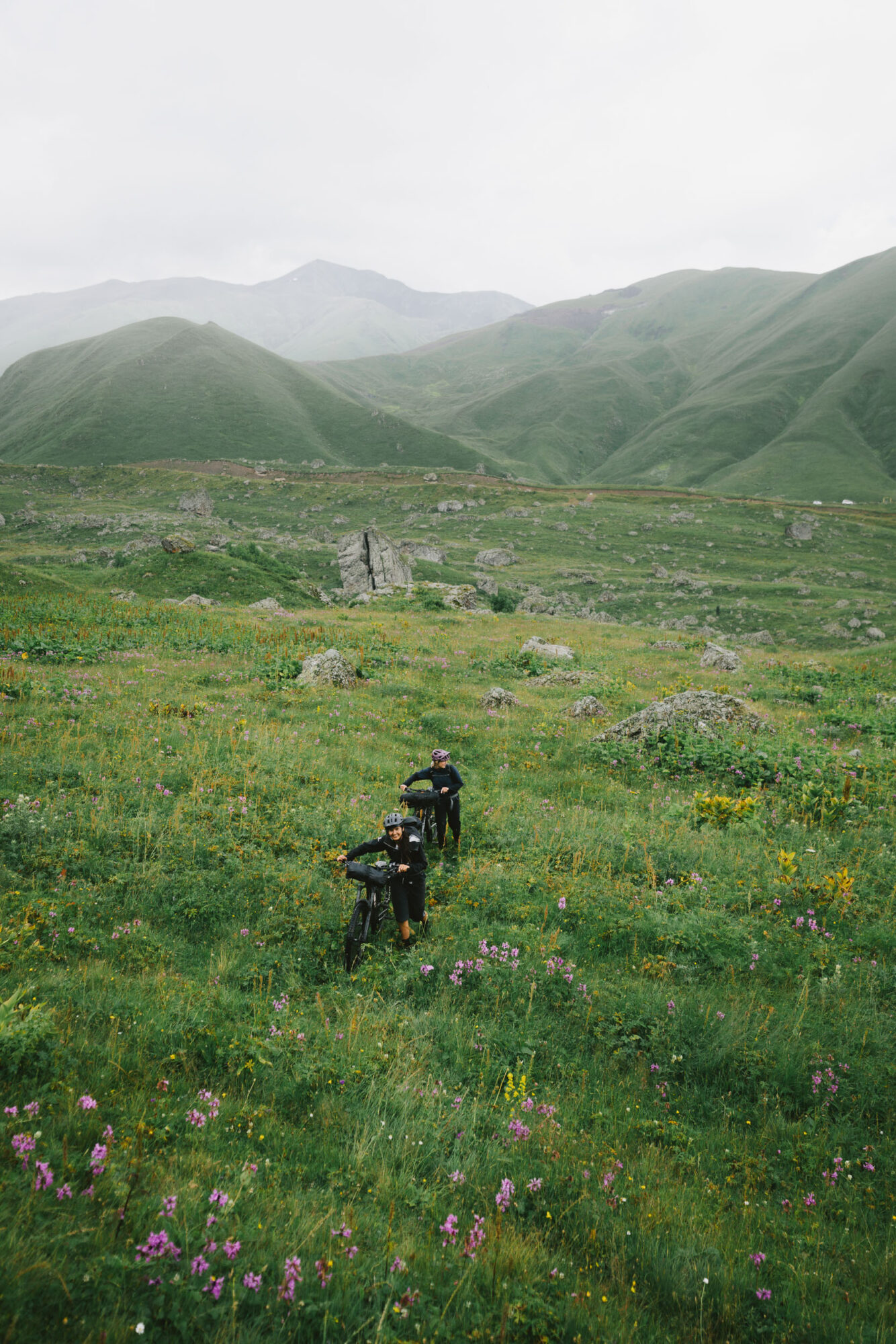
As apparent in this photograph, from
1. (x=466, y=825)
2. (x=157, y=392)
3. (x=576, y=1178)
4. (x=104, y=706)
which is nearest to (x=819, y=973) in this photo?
(x=576, y=1178)

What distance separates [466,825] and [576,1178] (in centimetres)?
615

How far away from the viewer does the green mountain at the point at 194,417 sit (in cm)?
13525

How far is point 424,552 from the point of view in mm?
64500

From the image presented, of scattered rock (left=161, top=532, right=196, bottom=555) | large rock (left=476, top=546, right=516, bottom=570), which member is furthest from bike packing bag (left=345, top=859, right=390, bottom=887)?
large rock (left=476, top=546, right=516, bottom=570)

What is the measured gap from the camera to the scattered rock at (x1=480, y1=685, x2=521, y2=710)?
56.4 feet

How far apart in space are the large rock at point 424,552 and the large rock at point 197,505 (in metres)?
34.2

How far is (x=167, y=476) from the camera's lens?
99.2m

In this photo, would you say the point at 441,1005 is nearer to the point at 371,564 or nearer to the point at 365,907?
the point at 365,907

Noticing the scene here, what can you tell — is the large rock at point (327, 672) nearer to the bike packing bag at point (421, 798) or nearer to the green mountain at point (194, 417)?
the bike packing bag at point (421, 798)

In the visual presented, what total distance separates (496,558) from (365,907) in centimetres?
5998

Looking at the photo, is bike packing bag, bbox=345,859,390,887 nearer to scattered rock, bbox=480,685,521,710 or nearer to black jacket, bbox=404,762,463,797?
black jacket, bbox=404,762,463,797

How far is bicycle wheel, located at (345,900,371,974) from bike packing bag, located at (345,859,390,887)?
327 millimetres

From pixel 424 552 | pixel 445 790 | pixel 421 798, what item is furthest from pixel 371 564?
pixel 421 798

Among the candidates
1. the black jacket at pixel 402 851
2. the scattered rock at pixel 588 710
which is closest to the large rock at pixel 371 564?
the scattered rock at pixel 588 710
